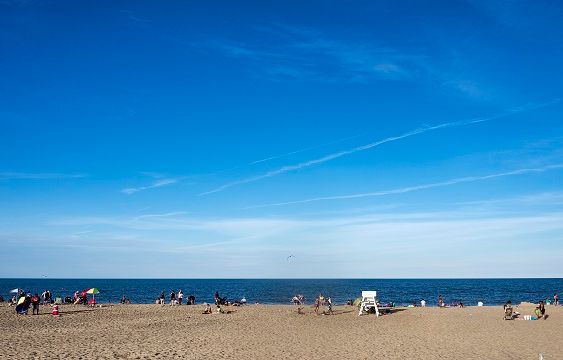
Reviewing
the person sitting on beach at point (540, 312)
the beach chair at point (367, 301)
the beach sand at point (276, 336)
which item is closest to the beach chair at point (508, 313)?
the beach sand at point (276, 336)

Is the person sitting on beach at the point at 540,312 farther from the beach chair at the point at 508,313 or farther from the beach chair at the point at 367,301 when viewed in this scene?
the beach chair at the point at 367,301

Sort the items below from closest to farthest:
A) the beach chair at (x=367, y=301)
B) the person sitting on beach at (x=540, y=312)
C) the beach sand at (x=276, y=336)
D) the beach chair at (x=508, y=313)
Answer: the beach sand at (x=276, y=336), the beach chair at (x=508, y=313), the person sitting on beach at (x=540, y=312), the beach chair at (x=367, y=301)

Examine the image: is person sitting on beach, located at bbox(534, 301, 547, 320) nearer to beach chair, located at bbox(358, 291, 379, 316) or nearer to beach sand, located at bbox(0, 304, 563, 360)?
beach sand, located at bbox(0, 304, 563, 360)

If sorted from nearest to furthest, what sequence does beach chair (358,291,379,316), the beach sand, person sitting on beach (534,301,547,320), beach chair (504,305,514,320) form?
the beach sand < beach chair (504,305,514,320) < person sitting on beach (534,301,547,320) < beach chair (358,291,379,316)

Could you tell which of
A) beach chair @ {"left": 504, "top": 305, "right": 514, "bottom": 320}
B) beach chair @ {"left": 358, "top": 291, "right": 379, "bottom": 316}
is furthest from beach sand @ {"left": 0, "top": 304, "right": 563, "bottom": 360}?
beach chair @ {"left": 358, "top": 291, "right": 379, "bottom": 316}

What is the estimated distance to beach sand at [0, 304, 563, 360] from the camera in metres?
19.5

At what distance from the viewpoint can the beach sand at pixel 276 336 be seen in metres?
19.5

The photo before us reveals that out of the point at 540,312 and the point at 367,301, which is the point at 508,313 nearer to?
the point at 540,312

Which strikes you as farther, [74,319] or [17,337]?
[74,319]

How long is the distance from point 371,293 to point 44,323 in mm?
23399

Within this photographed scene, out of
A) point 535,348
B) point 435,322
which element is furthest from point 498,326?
point 535,348

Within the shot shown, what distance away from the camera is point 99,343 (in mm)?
21328

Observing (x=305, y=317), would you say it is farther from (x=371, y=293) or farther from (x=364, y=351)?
(x=364, y=351)

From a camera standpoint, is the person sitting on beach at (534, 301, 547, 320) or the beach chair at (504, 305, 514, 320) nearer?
the beach chair at (504, 305, 514, 320)
